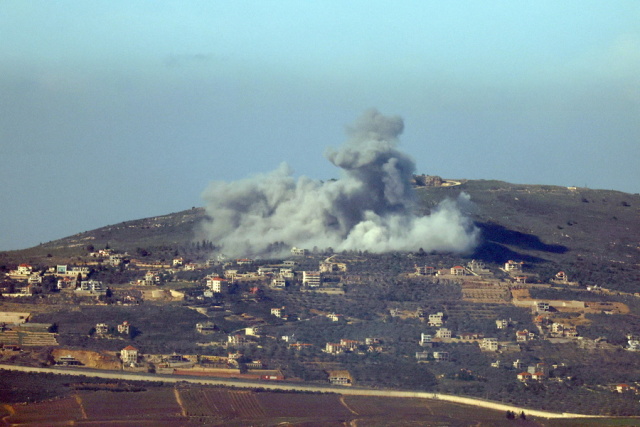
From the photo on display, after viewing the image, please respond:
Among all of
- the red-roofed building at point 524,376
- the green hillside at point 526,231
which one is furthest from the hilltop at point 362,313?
the green hillside at point 526,231

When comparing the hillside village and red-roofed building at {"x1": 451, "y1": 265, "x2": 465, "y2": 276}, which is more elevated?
red-roofed building at {"x1": 451, "y1": 265, "x2": 465, "y2": 276}

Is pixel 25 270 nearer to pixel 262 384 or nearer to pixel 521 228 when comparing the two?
pixel 262 384

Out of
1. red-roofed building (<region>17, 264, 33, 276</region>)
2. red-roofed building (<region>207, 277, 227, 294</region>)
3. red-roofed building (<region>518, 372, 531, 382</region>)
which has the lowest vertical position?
red-roofed building (<region>518, 372, 531, 382</region>)

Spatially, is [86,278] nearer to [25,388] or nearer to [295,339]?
[295,339]

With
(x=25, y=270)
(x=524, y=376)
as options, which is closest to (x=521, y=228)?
(x=524, y=376)

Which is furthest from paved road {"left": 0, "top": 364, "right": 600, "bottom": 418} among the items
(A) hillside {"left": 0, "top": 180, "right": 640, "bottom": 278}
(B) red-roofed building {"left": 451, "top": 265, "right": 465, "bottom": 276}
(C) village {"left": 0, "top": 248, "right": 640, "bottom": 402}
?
(A) hillside {"left": 0, "top": 180, "right": 640, "bottom": 278}

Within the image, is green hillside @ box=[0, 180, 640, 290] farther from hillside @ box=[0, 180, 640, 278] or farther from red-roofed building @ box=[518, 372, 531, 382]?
red-roofed building @ box=[518, 372, 531, 382]

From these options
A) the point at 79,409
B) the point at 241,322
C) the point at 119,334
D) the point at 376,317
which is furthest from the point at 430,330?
the point at 79,409
